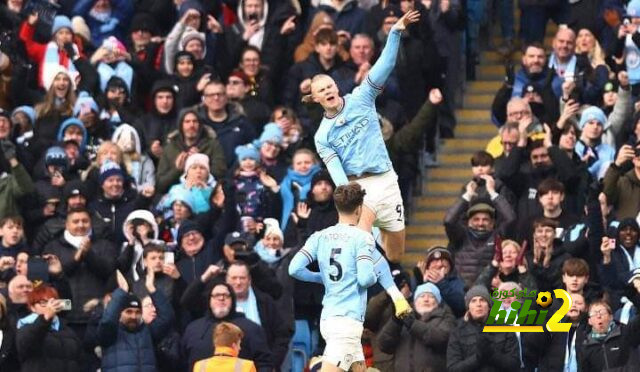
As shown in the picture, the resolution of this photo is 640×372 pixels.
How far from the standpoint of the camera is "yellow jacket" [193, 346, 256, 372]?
25391mm

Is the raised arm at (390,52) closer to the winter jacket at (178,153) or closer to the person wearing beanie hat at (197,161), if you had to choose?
the person wearing beanie hat at (197,161)

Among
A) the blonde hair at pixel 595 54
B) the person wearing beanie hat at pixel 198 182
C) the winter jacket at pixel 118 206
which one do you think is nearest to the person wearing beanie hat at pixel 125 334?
the winter jacket at pixel 118 206

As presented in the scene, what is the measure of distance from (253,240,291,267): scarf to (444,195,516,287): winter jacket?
76.2 inches

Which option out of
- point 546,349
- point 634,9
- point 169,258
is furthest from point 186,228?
point 634,9

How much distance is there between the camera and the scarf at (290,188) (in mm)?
29359

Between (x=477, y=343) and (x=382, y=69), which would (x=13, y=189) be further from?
(x=382, y=69)

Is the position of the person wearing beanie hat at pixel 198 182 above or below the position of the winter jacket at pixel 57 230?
above

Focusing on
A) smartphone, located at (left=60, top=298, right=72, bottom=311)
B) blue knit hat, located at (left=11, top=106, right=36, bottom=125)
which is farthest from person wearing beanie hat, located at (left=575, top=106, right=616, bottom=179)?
blue knit hat, located at (left=11, top=106, right=36, bottom=125)

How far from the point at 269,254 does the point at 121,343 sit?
2125mm

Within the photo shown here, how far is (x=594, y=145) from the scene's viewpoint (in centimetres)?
2972

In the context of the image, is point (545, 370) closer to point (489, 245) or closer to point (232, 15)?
point (489, 245)

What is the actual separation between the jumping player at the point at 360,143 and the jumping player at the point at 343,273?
116cm

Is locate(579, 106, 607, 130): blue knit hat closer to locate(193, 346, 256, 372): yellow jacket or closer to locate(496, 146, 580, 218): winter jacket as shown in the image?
locate(496, 146, 580, 218): winter jacket

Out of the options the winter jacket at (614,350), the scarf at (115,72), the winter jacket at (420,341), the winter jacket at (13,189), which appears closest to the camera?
the winter jacket at (614,350)
